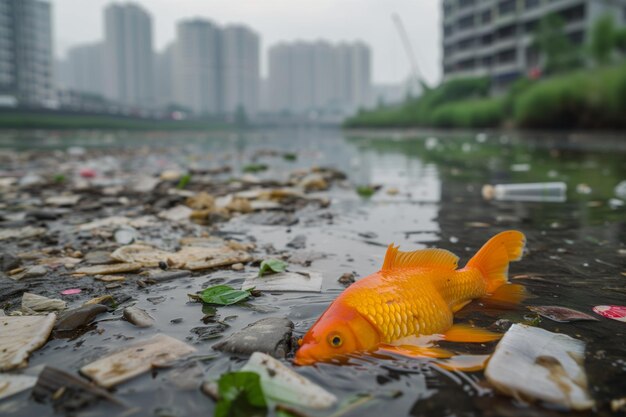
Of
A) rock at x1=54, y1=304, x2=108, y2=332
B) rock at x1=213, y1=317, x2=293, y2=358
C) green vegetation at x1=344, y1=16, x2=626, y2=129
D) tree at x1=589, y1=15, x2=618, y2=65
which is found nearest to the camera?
rock at x1=213, y1=317, x2=293, y2=358

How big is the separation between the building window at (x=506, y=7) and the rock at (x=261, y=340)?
77.7m

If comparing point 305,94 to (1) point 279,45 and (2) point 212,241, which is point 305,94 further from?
(2) point 212,241

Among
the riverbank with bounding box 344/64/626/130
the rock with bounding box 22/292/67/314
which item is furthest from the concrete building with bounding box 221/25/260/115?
the rock with bounding box 22/292/67/314

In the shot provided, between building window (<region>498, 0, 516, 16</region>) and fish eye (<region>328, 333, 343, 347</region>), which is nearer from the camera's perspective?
fish eye (<region>328, 333, 343, 347</region>)

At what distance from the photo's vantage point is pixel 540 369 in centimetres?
165

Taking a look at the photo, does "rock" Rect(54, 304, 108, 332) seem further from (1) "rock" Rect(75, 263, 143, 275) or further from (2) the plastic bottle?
(2) the plastic bottle

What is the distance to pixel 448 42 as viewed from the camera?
297ft

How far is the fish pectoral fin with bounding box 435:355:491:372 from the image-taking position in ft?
5.72

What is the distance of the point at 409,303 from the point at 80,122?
6612 centimetres

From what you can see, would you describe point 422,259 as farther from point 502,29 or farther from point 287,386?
point 502,29

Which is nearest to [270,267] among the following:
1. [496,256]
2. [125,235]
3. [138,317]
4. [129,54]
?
[138,317]

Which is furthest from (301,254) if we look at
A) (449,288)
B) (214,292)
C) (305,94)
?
(305,94)

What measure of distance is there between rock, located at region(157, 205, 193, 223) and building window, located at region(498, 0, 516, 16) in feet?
246

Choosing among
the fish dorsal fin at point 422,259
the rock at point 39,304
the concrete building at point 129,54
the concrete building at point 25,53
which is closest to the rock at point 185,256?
the rock at point 39,304
